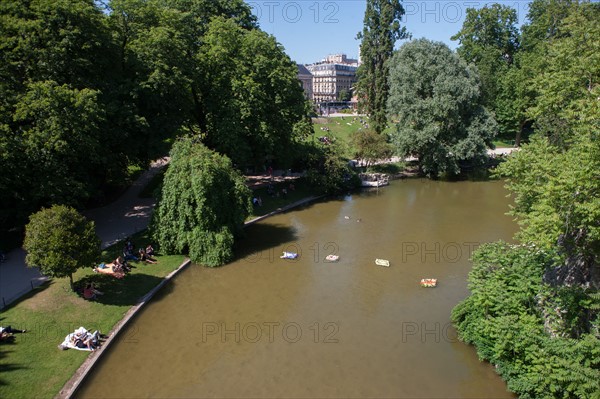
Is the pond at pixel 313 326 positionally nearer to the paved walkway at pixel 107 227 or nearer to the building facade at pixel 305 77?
the paved walkway at pixel 107 227

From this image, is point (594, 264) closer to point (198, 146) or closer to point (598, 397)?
point (598, 397)

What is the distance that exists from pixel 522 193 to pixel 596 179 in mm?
4336

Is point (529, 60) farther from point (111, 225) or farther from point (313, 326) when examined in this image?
point (111, 225)

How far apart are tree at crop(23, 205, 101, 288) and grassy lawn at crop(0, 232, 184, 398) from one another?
1579mm

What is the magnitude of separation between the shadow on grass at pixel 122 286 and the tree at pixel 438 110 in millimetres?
30097

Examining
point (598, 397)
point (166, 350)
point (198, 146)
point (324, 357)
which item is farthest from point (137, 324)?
point (598, 397)

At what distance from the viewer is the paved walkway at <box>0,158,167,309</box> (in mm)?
19281

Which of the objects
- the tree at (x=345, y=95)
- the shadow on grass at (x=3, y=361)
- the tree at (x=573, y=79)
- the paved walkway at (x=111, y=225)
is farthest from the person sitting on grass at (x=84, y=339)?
the tree at (x=345, y=95)

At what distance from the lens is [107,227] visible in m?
26.8

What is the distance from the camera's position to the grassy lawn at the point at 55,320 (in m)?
13.9

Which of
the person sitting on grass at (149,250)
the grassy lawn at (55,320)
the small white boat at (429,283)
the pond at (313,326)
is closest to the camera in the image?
the grassy lawn at (55,320)

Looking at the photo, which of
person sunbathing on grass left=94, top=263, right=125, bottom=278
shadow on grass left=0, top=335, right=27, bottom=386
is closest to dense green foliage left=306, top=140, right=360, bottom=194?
person sunbathing on grass left=94, top=263, right=125, bottom=278

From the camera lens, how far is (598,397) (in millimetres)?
11516

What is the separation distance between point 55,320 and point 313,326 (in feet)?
35.0
